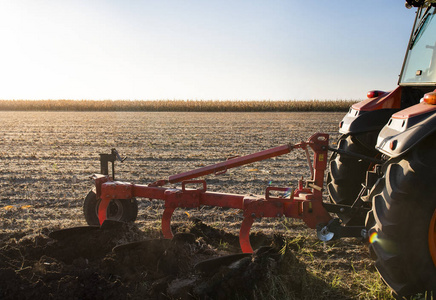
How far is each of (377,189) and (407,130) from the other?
0.48 m

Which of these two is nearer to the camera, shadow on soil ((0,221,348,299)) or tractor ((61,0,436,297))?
tractor ((61,0,436,297))

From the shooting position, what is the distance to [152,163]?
29.0 ft

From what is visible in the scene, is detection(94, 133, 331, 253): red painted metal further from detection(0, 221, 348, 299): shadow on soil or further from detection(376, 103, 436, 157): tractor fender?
detection(376, 103, 436, 157): tractor fender

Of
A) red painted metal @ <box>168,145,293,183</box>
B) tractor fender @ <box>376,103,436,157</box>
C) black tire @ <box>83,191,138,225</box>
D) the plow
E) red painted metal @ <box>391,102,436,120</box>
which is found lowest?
black tire @ <box>83,191,138,225</box>

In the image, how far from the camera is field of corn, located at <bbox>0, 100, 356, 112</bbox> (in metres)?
36.2

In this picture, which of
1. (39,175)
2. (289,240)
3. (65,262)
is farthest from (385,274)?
(39,175)

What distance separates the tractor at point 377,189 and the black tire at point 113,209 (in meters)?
0.01

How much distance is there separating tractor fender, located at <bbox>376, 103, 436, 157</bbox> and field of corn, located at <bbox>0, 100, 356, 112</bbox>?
32.4m

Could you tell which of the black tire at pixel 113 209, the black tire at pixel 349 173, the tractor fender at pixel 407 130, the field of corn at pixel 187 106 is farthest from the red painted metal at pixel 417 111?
the field of corn at pixel 187 106

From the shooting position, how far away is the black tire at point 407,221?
2658mm

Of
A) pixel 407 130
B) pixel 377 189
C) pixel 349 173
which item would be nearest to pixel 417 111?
pixel 407 130

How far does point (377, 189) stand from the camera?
3.01 m

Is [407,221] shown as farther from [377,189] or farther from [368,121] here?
[368,121]

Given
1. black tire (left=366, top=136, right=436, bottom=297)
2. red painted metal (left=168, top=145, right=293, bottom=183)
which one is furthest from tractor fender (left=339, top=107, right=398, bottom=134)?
black tire (left=366, top=136, right=436, bottom=297)
